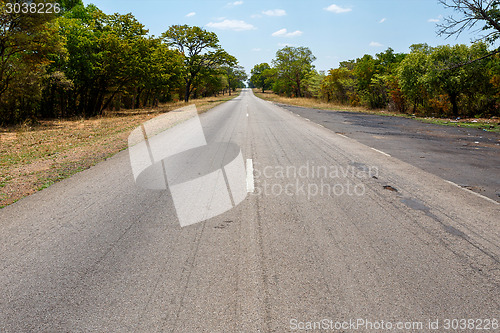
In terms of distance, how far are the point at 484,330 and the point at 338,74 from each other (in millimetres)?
40477

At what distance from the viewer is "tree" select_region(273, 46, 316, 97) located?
2643 inches

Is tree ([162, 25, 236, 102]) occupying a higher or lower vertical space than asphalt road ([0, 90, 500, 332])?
higher

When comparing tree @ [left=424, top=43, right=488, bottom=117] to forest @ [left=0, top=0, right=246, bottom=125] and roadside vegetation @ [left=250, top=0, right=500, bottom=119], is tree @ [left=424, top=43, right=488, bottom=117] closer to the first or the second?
roadside vegetation @ [left=250, top=0, right=500, bottom=119]

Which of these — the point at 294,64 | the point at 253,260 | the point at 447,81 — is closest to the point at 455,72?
the point at 447,81

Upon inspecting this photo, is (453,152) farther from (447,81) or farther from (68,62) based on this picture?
(68,62)

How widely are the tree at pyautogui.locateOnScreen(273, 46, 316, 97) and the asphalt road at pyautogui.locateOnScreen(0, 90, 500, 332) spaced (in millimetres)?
65509

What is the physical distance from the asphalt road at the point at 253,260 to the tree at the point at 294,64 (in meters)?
65.5

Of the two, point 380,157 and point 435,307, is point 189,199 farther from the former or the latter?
point 380,157

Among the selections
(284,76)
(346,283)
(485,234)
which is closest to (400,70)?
(485,234)

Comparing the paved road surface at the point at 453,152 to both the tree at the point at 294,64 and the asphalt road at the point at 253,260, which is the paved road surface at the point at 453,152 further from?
the tree at the point at 294,64

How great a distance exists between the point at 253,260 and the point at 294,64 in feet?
227

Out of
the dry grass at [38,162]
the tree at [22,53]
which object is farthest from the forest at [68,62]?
the dry grass at [38,162]

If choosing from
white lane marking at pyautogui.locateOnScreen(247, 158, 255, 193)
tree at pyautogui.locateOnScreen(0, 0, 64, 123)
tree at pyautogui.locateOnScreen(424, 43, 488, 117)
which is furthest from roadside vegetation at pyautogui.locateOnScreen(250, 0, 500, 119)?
tree at pyautogui.locateOnScreen(0, 0, 64, 123)

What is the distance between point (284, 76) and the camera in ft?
231
